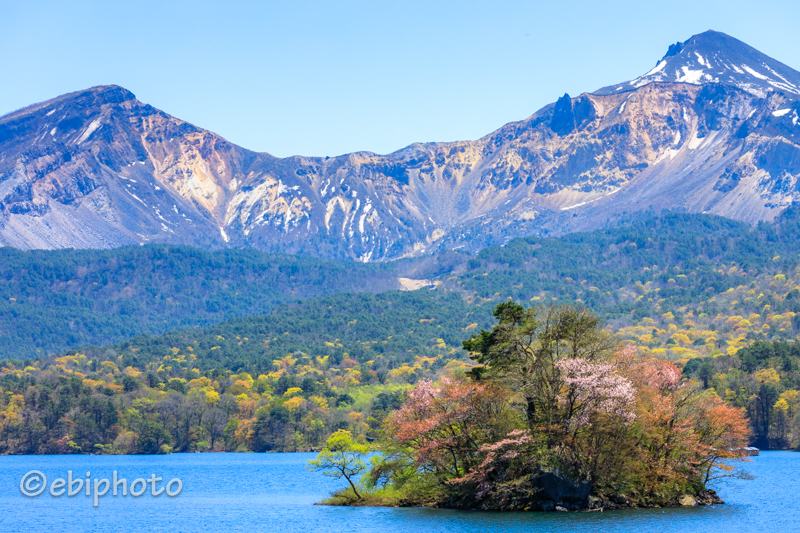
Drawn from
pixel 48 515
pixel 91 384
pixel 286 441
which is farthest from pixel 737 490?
pixel 91 384

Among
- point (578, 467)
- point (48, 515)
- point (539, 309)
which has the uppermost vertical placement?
point (539, 309)

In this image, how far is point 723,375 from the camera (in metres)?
149

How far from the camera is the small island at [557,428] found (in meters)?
59.7

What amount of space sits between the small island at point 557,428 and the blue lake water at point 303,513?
5.54 ft

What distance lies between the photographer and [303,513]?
72.2 metres

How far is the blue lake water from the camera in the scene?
5788cm

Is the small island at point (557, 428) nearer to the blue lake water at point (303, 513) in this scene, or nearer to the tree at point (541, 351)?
the tree at point (541, 351)

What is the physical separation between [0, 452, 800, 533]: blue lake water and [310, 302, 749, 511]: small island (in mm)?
1689

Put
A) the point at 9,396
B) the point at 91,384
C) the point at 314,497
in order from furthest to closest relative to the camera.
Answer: the point at 91,384 < the point at 9,396 < the point at 314,497

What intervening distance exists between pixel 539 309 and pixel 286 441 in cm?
11381

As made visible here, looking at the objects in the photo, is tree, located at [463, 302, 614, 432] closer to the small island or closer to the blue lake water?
the small island

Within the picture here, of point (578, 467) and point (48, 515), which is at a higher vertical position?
point (578, 467)

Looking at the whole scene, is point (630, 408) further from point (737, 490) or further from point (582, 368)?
point (737, 490)

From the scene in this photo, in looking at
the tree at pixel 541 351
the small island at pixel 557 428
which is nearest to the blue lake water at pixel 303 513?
the small island at pixel 557 428
